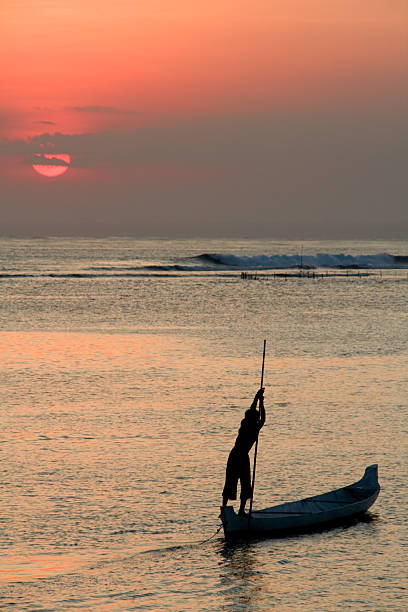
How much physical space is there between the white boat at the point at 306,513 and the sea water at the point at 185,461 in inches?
12.5

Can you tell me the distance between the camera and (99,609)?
540 inches

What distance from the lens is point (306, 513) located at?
17.7 metres

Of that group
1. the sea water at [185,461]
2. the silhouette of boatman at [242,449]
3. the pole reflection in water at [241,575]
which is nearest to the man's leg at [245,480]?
the silhouette of boatman at [242,449]

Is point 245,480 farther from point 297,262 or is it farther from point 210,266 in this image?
point 297,262

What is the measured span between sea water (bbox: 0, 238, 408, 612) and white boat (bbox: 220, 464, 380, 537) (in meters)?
0.32

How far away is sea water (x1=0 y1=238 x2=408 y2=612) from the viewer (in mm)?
14883

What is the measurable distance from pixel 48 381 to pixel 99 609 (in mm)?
22966

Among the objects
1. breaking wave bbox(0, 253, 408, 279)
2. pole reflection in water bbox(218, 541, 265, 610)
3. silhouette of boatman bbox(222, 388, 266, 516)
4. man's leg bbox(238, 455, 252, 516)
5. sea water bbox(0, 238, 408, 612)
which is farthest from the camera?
breaking wave bbox(0, 253, 408, 279)

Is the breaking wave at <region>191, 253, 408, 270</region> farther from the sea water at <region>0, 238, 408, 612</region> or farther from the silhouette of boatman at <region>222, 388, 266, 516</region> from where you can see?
the silhouette of boatman at <region>222, 388, 266, 516</region>

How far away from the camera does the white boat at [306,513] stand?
55.7 feet

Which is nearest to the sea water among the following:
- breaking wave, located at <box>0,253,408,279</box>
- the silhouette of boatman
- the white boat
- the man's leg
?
the white boat

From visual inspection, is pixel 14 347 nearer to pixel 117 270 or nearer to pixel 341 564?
pixel 341 564

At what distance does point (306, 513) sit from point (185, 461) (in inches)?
219

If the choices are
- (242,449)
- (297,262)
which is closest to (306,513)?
(242,449)
